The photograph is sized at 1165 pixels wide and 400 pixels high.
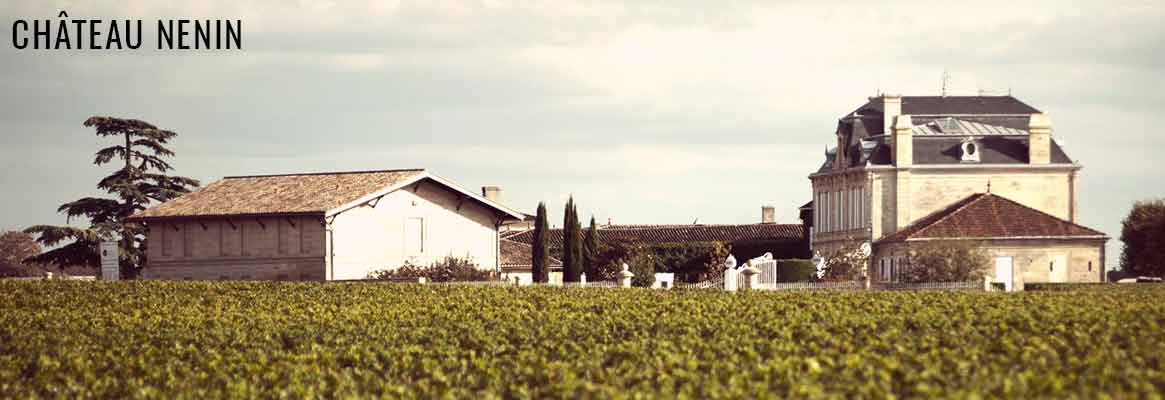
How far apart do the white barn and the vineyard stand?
12.1 meters

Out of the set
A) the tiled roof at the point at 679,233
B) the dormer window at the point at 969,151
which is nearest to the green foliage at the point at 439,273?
the tiled roof at the point at 679,233

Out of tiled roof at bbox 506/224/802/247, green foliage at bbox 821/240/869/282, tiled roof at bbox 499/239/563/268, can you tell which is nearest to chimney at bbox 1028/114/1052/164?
green foliage at bbox 821/240/869/282

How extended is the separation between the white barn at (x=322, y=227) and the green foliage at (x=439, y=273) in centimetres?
88

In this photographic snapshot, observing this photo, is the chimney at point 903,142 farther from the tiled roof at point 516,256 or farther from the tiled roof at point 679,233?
the tiled roof at point 516,256

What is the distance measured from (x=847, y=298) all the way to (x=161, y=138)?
40.0 meters

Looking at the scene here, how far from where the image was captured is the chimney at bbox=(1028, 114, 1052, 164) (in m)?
79.8

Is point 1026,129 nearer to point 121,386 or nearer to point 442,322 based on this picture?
point 442,322

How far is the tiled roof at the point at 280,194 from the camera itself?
63812 millimetres

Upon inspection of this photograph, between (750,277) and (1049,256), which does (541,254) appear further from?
(1049,256)

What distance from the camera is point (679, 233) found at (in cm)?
8888

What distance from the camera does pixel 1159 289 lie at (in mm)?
50594

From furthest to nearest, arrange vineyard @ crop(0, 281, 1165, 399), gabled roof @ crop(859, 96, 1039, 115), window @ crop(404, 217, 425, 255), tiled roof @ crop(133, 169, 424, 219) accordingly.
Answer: gabled roof @ crop(859, 96, 1039, 115), window @ crop(404, 217, 425, 255), tiled roof @ crop(133, 169, 424, 219), vineyard @ crop(0, 281, 1165, 399)

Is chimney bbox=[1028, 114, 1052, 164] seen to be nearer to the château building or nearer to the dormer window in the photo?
the château building

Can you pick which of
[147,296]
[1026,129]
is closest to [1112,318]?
[147,296]
